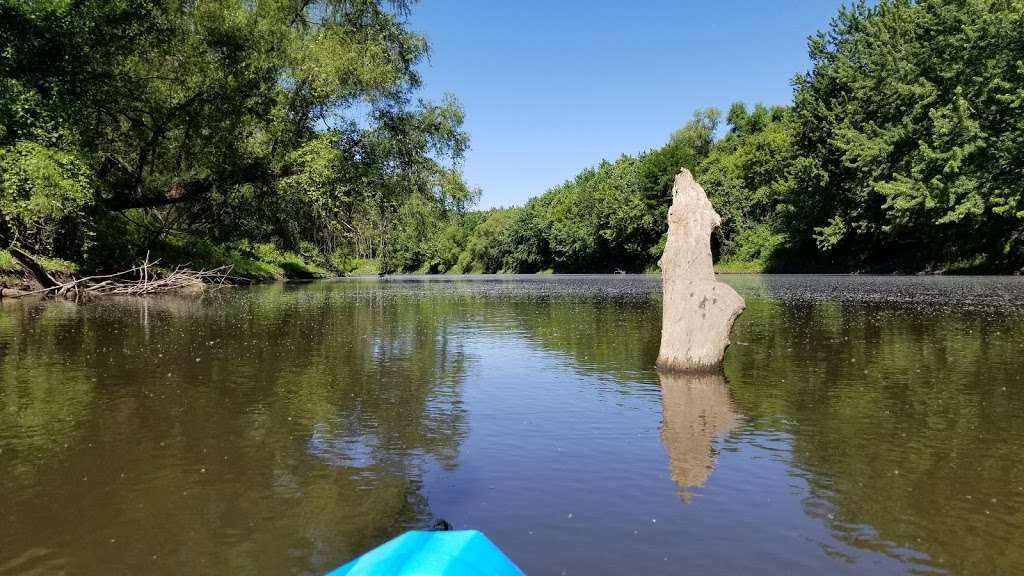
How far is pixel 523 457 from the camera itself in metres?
7.56

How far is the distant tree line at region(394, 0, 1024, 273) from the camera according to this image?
4900cm

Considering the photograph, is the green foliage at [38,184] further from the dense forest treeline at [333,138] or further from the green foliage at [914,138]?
the green foliage at [914,138]

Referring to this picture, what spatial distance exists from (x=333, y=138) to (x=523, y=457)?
3145 cm

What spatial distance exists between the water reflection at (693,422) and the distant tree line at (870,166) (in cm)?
2996

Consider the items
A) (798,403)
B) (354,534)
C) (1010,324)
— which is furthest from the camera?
(1010,324)

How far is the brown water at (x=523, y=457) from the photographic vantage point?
516 cm

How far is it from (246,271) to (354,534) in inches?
2428

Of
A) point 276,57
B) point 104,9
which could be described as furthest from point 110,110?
point 276,57

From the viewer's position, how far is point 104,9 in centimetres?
2808

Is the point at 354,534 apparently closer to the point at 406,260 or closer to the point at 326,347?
the point at 326,347

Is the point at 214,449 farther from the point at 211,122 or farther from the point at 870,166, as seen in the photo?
the point at 870,166

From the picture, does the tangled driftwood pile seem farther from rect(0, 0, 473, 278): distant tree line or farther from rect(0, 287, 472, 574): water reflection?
rect(0, 287, 472, 574): water reflection

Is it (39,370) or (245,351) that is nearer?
(39,370)

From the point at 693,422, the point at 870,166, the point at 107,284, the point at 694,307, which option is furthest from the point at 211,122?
the point at 870,166
